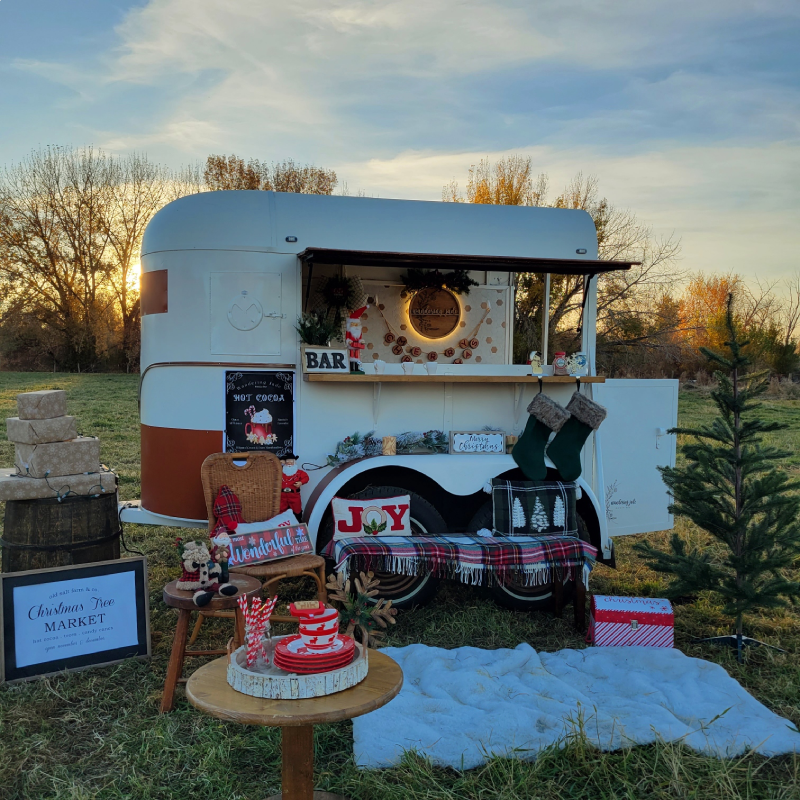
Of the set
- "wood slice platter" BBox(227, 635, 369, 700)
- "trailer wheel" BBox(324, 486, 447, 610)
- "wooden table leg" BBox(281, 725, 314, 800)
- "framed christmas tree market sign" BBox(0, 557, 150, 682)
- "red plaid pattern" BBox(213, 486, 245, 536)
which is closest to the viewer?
"wood slice platter" BBox(227, 635, 369, 700)

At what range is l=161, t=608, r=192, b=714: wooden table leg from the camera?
3.57 metres

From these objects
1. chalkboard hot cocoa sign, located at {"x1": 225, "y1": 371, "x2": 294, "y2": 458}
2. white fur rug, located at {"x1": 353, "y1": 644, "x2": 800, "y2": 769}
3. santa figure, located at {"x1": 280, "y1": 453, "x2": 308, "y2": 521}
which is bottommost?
white fur rug, located at {"x1": 353, "y1": 644, "x2": 800, "y2": 769}

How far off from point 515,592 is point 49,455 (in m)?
3.01

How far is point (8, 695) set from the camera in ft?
12.1

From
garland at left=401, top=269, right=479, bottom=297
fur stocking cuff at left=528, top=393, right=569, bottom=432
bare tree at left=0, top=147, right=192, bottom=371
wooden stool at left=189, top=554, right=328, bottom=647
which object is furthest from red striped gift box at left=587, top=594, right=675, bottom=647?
bare tree at left=0, top=147, right=192, bottom=371

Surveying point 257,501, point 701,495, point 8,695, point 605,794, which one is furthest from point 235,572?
point 701,495

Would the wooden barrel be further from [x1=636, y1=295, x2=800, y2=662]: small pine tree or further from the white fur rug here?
[x1=636, y1=295, x2=800, y2=662]: small pine tree

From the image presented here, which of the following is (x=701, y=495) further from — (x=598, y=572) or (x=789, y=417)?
(x=789, y=417)

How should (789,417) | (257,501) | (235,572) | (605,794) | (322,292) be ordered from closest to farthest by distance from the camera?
(605,794)
(235,572)
(257,501)
(322,292)
(789,417)

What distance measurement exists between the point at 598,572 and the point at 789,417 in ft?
38.5

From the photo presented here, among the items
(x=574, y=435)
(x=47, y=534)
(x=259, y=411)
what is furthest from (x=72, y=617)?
(x=574, y=435)

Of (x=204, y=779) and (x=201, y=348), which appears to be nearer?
(x=204, y=779)

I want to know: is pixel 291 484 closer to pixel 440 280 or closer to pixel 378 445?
pixel 378 445

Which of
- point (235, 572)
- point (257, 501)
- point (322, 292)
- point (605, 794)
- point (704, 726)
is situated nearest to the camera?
point (605, 794)
